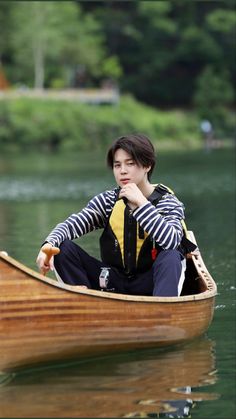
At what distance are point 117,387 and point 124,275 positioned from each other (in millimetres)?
1221

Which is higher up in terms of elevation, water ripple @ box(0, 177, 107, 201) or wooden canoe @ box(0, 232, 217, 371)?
wooden canoe @ box(0, 232, 217, 371)

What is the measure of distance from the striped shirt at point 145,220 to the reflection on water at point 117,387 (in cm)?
65

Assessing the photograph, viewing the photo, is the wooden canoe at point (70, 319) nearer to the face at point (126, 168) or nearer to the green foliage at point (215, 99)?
the face at point (126, 168)

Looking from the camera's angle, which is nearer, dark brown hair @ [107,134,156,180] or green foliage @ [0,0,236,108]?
dark brown hair @ [107,134,156,180]

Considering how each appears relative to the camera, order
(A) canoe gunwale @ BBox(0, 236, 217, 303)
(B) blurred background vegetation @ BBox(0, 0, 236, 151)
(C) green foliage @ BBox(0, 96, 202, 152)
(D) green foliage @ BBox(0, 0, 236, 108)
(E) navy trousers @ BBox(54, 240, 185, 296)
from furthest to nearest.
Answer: (D) green foliage @ BBox(0, 0, 236, 108) → (B) blurred background vegetation @ BBox(0, 0, 236, 151) → (C) green foliage @ BBox(0, 96, 202, 152) → (E) navy trousers @ BBox(54, 240, 185, 296) → (A) canoe gunwale @ BBox(0, 236, 217, 303)

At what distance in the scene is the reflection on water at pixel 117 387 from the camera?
536 centimetres

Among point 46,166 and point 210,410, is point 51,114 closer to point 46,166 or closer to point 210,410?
point 46,166

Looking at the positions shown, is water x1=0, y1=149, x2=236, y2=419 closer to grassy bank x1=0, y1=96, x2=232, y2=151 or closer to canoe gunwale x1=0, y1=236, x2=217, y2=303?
canoe gunwale x1=0, y1=236, x2=217, y2=303

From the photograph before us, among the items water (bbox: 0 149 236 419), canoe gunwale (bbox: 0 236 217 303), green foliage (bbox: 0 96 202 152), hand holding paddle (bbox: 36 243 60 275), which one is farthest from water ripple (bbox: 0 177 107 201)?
green foliage (bbox: 0 96 202 152)

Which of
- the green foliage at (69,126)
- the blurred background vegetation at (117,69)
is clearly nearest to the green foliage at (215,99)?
the blurred background vegetation at (117,69)

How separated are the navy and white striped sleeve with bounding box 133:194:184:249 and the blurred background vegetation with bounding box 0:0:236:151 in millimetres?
38488

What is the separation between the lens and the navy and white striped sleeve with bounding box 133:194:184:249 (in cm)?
653

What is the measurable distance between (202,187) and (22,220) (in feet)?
22.5

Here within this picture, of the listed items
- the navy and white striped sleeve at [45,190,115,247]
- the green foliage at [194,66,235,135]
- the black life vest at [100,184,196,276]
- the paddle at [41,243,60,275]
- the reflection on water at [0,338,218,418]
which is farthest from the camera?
the green foliage at [194,66,235,135]
